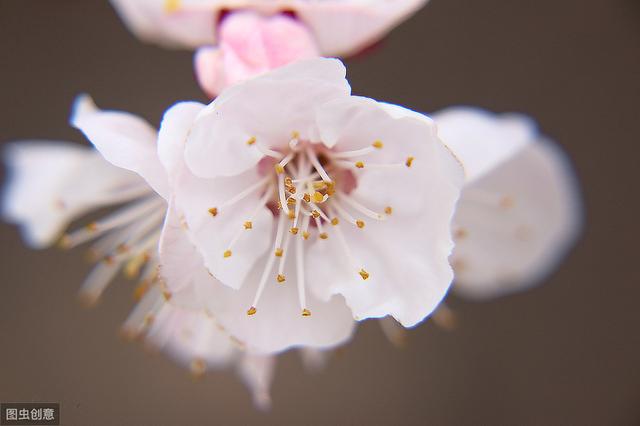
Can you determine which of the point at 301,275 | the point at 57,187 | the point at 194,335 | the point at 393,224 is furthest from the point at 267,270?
the point at 57,187

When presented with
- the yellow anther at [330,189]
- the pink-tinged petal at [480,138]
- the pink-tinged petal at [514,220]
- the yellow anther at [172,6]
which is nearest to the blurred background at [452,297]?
the pink-tinged petal at [514,220]

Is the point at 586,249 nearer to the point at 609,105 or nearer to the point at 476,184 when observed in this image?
the point at 609,105

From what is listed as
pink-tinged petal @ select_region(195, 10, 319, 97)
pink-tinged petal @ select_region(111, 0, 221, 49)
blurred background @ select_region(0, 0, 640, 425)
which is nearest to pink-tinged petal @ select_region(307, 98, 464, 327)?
pink-tinged petal @ select_region(195, 10, 319, 97)

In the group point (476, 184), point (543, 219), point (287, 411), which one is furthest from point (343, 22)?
point (287, 411)

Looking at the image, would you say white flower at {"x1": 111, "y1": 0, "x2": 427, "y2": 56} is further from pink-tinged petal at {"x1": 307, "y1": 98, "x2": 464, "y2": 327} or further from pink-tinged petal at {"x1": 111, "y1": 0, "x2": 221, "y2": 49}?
pink-tinged petal at {"x1": 307, "y1": 98, "x2": 464, "y2": 327}

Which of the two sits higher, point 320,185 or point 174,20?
point 174,20

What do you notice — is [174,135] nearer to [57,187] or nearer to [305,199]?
[305,199]
